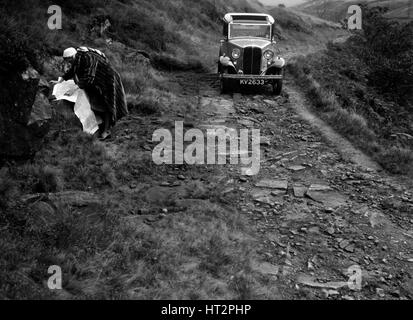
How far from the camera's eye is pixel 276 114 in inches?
537

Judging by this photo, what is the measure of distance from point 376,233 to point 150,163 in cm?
484

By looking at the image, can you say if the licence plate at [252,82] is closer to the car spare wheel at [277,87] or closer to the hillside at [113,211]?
the car spare wheel at [277,87]

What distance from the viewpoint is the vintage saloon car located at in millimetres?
14602

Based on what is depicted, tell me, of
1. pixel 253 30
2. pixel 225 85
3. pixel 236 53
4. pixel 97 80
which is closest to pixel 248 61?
pixel 236 53

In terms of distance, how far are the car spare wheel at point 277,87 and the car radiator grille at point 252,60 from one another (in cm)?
72

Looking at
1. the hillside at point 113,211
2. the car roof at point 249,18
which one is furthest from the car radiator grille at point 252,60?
the hillside at point 113,211

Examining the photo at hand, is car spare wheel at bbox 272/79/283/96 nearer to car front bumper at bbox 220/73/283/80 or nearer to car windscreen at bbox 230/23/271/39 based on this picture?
car front bumper at bbox 220/73/283/80

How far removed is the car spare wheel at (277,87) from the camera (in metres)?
14.9

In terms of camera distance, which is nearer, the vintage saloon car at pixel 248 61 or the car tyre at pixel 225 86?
the vintage saloon car at pixel 248 61

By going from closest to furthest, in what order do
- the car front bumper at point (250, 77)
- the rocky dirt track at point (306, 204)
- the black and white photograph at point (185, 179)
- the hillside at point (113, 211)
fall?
the hillside at point (113, 211) < the black and white photograph at point (185, 179) < the rocky dirt track at point (306, 204) < the car front bumper at point (250, 77)

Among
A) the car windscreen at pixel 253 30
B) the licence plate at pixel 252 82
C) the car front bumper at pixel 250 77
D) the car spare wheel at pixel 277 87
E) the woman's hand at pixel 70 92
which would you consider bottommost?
the car spare wheel at pixel 277 87

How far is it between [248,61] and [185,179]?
23.5ft
